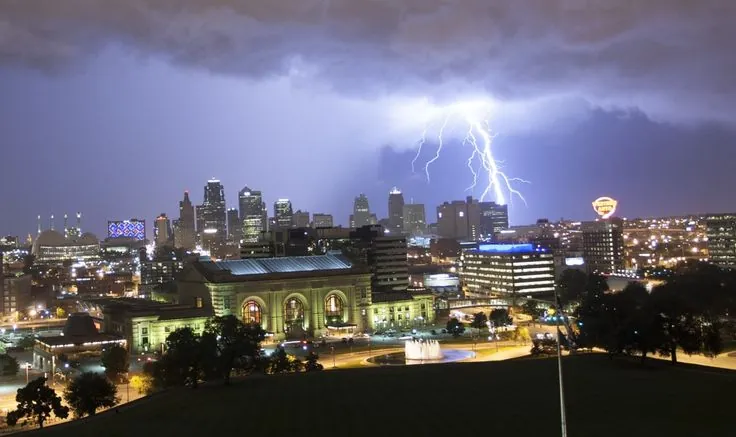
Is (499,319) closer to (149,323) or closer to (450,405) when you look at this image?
(149,323)

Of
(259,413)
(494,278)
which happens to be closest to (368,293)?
(494,278)

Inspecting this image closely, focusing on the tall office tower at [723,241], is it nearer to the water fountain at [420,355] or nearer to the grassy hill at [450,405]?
the water fountain at [420,355]

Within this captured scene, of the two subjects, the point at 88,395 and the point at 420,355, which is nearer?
the point at 88,395

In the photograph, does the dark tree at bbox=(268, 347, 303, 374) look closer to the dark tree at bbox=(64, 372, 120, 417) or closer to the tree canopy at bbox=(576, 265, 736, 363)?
the dark tree at bbox=(64, 372, 120, 417)

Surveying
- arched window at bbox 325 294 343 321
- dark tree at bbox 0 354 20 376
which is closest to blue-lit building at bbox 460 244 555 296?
arched window at bbox 325 294 343 321

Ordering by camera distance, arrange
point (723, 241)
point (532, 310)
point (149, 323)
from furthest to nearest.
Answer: point (723, 241)
point (532, 310)
point (149, 323)

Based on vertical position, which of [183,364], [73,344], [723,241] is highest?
[723,241]

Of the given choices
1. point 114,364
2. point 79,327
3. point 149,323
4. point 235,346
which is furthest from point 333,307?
point 235,346
